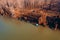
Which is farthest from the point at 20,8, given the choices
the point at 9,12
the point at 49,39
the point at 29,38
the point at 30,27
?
the point at 49,39

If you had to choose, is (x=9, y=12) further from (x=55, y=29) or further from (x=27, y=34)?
(x=55, y=29)

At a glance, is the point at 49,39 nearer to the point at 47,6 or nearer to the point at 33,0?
the point at 47,6

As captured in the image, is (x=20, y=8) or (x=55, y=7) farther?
(x=20, y=8)

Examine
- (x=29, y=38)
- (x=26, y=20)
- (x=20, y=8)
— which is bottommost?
(x=29, y=38)

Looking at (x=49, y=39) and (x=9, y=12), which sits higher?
(x=9, y=12)

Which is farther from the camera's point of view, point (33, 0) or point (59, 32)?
point (33, 0)

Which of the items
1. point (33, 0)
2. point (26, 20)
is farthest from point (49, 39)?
point (33, 0)
